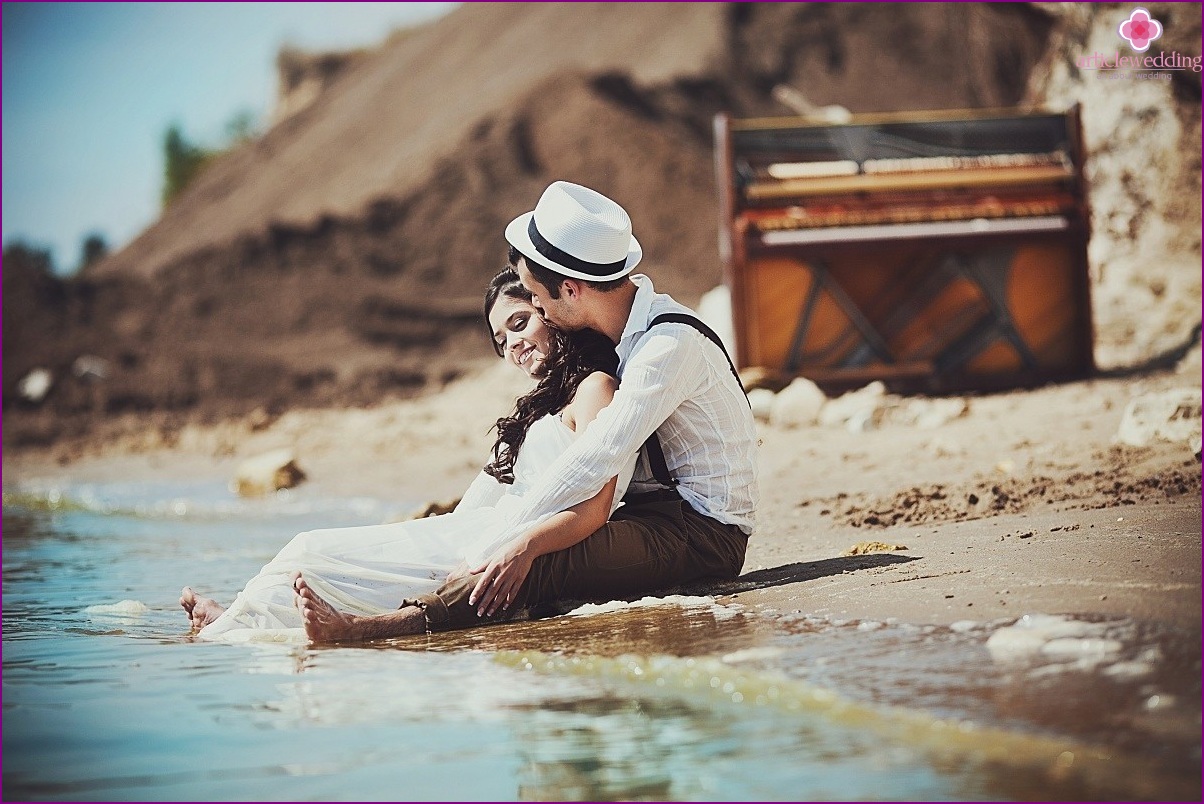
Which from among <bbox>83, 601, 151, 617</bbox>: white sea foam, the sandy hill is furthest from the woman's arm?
the sandy hill

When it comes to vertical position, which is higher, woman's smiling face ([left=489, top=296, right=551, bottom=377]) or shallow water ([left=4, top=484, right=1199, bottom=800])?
woman's smiling face ([left=489, top=296, right=551, bottom=377])

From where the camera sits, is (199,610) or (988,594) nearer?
(988,594)

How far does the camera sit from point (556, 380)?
4.55 metres

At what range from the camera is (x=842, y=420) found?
31.7 feet

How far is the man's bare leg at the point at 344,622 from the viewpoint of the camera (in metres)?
4.27

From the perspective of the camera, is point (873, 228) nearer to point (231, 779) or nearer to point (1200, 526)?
point (1200, 526)

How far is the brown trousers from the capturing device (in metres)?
4.41

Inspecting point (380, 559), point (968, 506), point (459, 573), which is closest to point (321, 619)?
point (380, 559)

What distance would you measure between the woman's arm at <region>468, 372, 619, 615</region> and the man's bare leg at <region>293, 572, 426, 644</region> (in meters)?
0.20

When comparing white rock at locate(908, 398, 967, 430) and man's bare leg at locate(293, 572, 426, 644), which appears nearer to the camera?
man's bare leg at locate(293, 572, 426, 644)

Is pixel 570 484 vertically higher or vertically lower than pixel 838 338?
lower

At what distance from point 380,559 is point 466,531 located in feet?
0.97

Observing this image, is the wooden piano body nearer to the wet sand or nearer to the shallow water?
the wet sand

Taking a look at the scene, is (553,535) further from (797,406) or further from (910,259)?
(910,259)
